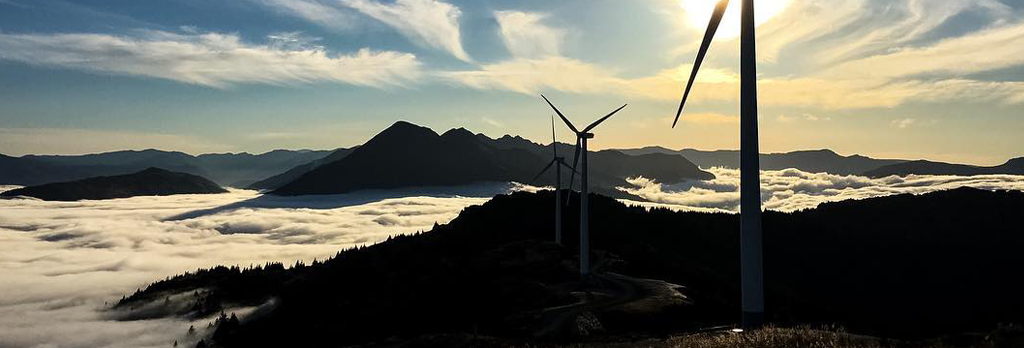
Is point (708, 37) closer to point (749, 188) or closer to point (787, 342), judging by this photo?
point (749, 188)

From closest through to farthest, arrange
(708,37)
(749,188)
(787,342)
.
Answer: (787,342) → (749,188) → (708,37)

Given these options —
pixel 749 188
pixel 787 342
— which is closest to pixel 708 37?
pixel 749 188

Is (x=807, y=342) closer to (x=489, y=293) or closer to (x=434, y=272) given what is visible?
(x=489, y=293)

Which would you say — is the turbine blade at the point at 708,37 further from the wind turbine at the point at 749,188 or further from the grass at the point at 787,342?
the grass at the point at 787,342

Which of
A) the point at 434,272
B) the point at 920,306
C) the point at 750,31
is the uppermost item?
the point at 750,31

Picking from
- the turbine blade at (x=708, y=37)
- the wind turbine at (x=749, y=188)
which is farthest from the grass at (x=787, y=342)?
the turbine blade at (x=708, y=37)

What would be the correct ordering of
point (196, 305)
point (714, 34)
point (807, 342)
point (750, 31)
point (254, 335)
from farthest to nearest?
point (196, 305)
point (254, 335)
point (714, 34)
point (750, 31)
point (807, 342)

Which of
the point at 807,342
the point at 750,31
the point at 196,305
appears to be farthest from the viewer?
the point at 196,305

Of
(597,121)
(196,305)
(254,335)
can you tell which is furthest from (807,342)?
(196,305)

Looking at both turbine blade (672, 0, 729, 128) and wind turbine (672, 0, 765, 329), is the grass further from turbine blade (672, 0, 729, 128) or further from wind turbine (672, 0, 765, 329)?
turbine blade (672, 0, 729, 128)
